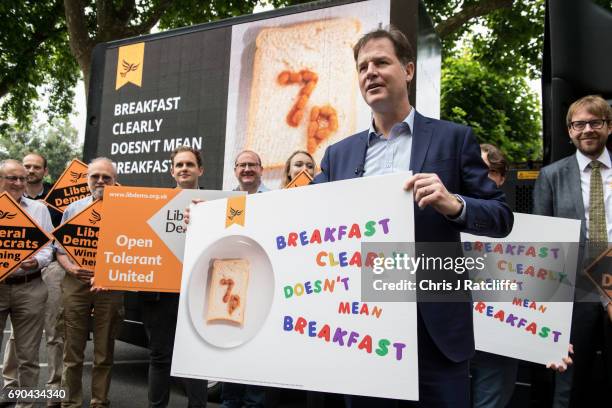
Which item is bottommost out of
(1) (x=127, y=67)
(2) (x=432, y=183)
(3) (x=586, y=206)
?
(2) (x=432, y=183)

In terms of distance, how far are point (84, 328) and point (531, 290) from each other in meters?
3.11

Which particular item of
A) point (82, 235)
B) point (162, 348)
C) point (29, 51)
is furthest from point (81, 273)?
point (29, 51)

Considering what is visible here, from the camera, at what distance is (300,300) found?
1.83 metres

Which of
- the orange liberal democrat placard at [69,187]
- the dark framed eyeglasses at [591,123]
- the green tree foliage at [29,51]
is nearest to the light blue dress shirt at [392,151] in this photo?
the dark framed eyeglasses at [591,123]

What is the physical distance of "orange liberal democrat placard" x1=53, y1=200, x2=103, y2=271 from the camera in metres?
3.78

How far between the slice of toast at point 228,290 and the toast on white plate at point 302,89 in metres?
2.12

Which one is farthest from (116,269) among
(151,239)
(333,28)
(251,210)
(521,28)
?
(521,28)

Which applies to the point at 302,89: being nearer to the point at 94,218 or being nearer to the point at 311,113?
the point at 311,113

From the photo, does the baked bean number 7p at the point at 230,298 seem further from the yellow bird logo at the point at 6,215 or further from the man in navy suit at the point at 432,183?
the yellow bird logo at the point at 6,215

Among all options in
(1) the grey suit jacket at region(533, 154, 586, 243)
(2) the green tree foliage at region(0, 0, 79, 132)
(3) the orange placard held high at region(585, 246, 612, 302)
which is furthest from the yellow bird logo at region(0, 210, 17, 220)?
(2) the green tree foliage at region(0, 0, 79, 132)

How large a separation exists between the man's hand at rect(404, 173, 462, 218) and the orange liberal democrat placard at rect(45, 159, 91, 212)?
475cm

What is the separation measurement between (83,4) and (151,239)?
375 inches

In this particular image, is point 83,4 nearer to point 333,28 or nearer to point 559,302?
point 333,28

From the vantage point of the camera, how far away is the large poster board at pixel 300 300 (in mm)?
1649
